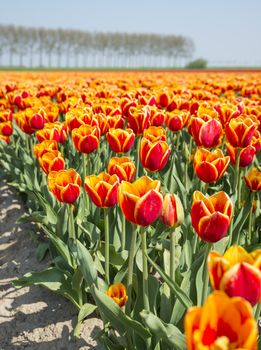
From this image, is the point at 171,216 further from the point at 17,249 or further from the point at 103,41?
the point at 103,41

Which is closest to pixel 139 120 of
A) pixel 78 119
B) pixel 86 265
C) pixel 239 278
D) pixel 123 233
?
pixel 78 119

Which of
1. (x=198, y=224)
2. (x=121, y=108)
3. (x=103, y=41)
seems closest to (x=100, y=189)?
(x=198, y=224)

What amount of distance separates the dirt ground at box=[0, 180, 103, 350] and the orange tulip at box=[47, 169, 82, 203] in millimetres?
897

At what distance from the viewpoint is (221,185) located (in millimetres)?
3740

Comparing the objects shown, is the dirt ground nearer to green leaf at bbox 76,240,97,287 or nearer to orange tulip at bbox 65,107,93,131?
green leaf at bbox 76,240,97,287

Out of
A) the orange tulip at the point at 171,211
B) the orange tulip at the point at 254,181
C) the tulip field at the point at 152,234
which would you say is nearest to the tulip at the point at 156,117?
the tulip field at the point at 152,234

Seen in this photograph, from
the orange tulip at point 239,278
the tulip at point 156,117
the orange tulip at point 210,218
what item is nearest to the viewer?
the orange tulip at point 239,278

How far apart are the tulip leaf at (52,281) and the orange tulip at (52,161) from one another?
64 cm

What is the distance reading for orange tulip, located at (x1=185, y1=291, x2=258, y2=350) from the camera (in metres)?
0.87

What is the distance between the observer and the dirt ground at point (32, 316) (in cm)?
266

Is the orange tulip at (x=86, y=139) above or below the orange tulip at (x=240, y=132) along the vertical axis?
below

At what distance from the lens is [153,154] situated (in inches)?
92.5

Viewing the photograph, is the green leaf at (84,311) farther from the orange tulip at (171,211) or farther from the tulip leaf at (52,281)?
the orange tulip at (171,211)

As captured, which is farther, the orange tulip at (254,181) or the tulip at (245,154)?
the tulip at (245,154)
